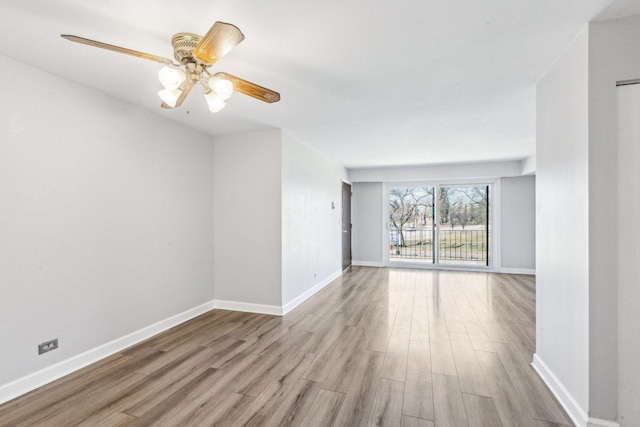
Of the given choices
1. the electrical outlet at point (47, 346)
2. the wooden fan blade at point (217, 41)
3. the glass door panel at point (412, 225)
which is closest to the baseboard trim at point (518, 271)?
the glass door panel at point (412, 225)

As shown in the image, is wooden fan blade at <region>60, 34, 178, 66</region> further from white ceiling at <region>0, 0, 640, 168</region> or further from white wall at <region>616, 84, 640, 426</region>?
white wall at <region>616, 84, 640, 426</region>

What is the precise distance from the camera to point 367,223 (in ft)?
24.3

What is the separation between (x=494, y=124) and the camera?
11.8 ft

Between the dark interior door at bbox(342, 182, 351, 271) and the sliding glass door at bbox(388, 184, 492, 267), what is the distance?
1.05 meters

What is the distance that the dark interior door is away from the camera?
6.69 metres

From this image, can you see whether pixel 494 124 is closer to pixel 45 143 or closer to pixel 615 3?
pixel 615 3

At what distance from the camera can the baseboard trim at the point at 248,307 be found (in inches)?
149

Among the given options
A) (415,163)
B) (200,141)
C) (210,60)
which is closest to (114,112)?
(200,141)

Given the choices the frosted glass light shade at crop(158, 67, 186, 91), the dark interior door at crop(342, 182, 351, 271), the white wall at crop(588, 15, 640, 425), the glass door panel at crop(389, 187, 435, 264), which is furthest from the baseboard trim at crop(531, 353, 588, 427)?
the glass door panel at crop(389, 187, 435, 264)

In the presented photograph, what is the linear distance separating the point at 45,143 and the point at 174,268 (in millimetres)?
1744

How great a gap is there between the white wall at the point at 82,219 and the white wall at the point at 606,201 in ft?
12.2

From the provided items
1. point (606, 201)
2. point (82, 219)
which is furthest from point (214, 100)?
point (606, 201)

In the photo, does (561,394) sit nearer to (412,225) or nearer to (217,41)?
(217,41)

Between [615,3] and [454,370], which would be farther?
[454,370]
